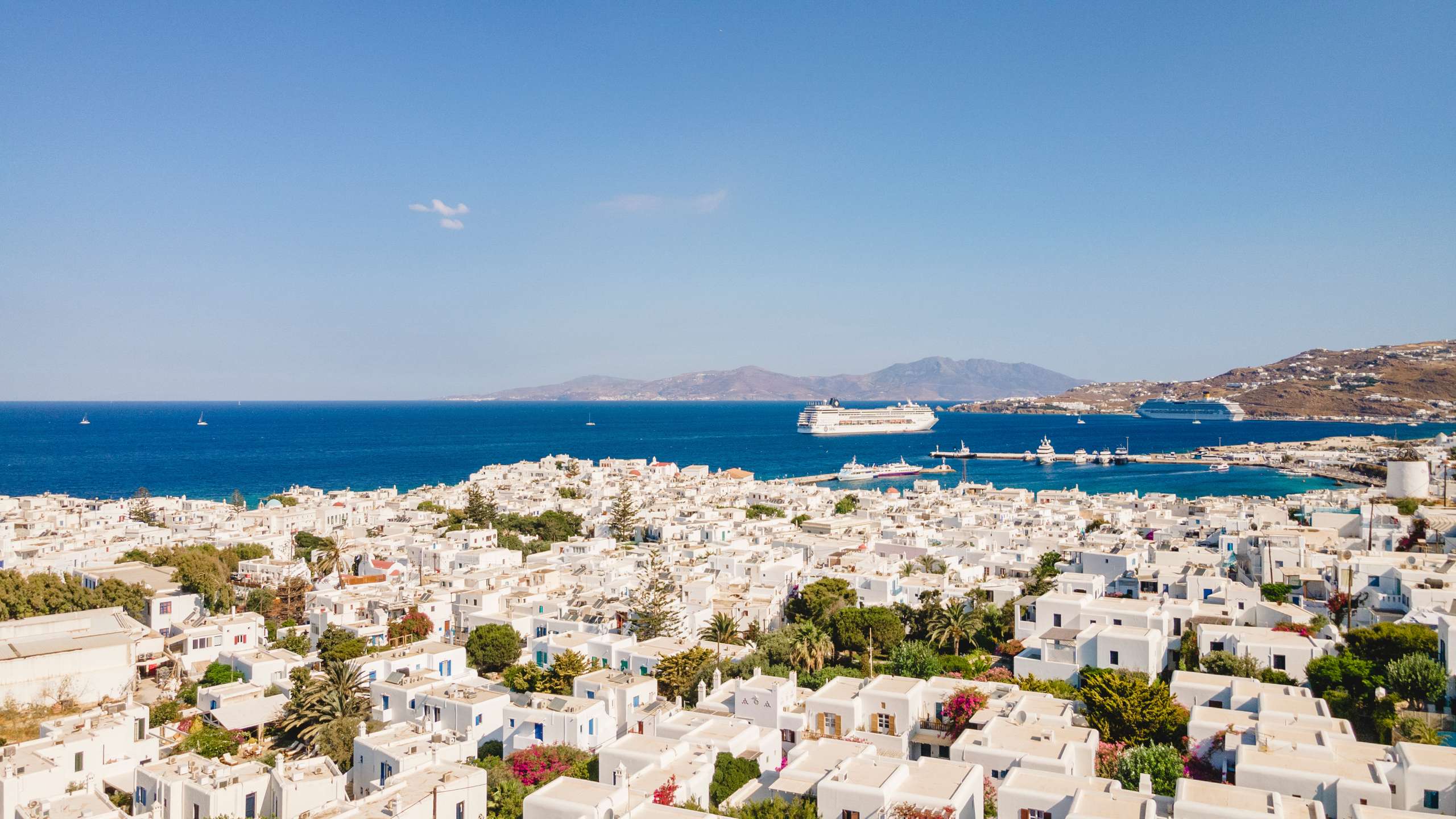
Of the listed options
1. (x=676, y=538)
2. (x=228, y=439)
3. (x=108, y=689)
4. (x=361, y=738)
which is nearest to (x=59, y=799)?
(x=361, y=738)

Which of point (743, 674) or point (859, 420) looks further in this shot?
point (859, 420)

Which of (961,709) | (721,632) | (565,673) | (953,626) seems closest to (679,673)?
(565,673)

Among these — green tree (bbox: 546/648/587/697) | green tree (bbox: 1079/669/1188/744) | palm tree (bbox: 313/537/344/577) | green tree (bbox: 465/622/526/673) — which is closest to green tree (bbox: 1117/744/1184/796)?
green tree (bbox: 1079/669/1188/744)

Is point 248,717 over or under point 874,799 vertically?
under

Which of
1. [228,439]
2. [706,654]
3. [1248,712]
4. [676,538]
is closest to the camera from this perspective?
[1248,712]

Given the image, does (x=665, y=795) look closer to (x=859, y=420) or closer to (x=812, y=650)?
(x=812, y=650)

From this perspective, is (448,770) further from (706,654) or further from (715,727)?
(706,654)

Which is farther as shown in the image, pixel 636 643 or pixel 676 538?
pixel 676 538

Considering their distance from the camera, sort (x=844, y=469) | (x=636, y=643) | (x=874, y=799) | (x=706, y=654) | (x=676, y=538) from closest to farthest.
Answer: (x=874, y=799) → (x=706, y=654) → (x=636, y=643) → (x=676, y=538) → (x=844, y=469)
